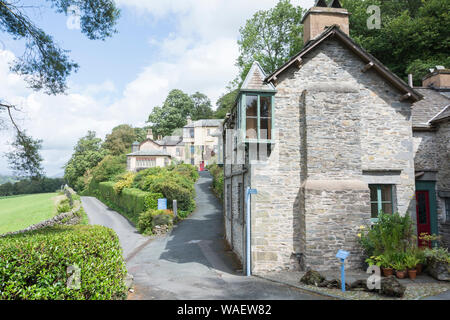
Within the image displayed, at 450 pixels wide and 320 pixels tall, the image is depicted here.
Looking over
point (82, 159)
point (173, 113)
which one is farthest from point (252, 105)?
point (173, 113)

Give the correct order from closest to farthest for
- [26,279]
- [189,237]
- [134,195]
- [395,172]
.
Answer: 1. [26,279]
2. [395,172]
3. [189,237]
4. [134,195]

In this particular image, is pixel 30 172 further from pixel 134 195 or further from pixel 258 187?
pixel 134 195

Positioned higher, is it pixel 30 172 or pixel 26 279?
pixel 30 172

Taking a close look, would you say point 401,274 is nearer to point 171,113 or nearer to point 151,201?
point 151,201

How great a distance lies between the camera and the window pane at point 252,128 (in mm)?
11266

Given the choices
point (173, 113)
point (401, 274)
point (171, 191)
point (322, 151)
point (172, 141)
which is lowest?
point (401, 274)

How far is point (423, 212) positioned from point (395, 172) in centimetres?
276

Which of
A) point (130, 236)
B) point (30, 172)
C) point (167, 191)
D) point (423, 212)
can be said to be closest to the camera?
point (30, 172)

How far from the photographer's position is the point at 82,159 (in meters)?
59.7

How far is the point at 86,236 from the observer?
7637 mm

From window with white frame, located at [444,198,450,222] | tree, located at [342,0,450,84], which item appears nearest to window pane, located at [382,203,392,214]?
window with white frame, located at [444,198,450,222]

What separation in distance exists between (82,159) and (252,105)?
188 feet

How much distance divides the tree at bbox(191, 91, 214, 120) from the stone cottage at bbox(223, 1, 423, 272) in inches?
2585
